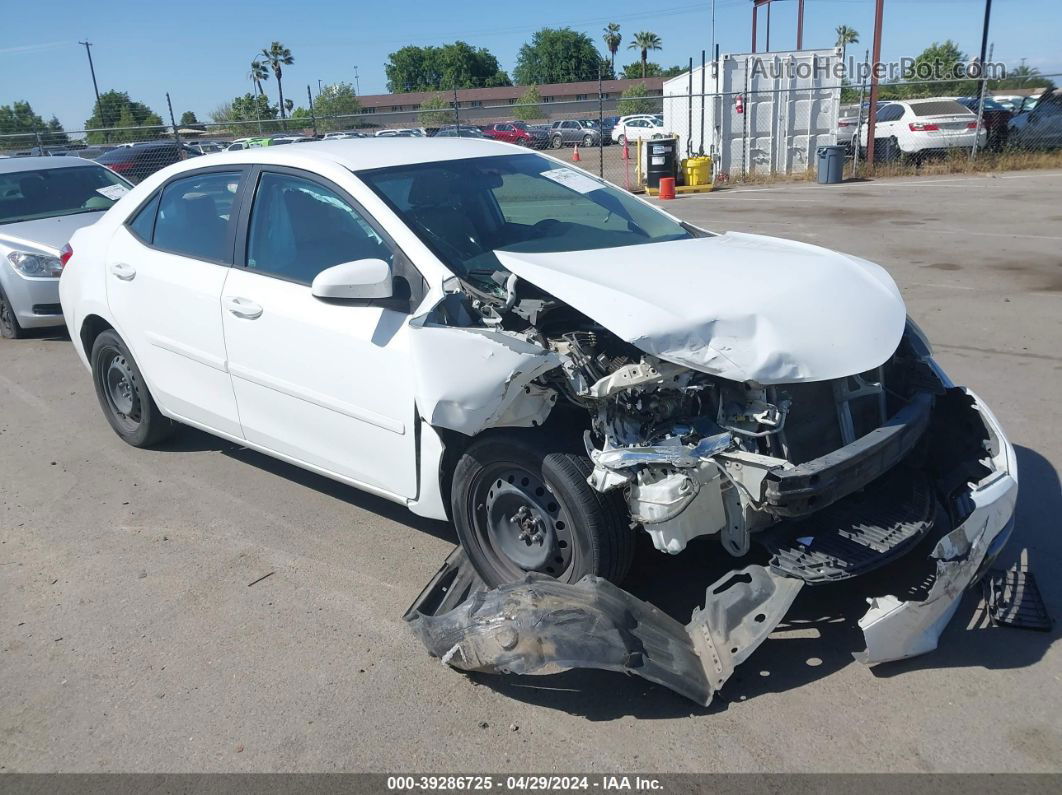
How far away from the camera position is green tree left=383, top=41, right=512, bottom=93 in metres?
102

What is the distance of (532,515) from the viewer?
339 centimetres

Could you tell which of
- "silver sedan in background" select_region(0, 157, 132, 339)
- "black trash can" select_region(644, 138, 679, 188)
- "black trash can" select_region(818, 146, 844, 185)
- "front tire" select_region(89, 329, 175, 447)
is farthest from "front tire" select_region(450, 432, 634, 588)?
"black trash can" select_region(818, 146, 844, 185)

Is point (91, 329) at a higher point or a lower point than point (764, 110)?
lower

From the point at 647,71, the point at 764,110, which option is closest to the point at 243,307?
the point at 764,110

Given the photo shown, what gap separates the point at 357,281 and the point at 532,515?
116 cm

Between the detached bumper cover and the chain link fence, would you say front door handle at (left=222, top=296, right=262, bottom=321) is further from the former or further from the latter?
the chain link fence

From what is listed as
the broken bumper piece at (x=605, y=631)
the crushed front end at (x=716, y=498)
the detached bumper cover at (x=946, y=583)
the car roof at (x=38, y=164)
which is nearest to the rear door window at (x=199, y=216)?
the crushed front end at (x=716, y=498)

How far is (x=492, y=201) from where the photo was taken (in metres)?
4.20

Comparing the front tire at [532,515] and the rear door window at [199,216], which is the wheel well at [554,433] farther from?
the rear door window at [199,216]

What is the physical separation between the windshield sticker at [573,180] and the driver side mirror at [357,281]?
4.68ft

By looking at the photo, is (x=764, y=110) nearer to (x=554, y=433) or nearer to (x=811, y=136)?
(x=811, y=136)

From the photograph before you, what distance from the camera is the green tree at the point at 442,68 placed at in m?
102

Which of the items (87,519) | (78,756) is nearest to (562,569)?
(78,756)

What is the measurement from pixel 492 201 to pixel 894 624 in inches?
102
